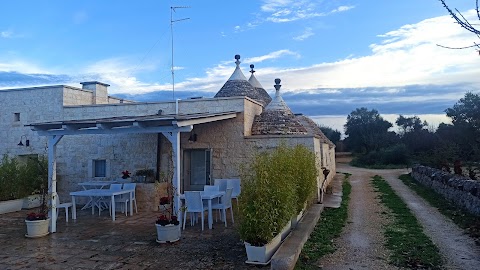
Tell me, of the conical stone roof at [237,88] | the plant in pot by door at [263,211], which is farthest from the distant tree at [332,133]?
the plant in pot by door at [263,211]

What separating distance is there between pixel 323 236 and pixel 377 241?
3.60 ft

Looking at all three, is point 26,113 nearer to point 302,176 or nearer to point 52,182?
point 52,182

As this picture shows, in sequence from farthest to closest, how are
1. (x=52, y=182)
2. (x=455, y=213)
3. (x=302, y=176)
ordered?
(x=455, y=213)
(x=52, y=182)
(x=302, y=176)

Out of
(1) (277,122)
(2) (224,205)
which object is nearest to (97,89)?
(1) (277,122)

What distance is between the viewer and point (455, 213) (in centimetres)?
1070

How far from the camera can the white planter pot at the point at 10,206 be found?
39.7 feet

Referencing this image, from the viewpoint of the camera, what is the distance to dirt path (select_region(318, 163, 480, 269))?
6.31 m

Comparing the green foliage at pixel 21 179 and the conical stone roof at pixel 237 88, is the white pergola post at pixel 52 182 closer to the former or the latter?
the green foliage at pixel 21 179

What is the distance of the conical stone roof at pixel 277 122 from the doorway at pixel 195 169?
2.02 meters

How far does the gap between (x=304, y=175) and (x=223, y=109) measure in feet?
15.6

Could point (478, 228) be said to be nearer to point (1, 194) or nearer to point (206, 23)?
point (206, 23)

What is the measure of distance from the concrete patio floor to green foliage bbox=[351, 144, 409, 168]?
2975cm

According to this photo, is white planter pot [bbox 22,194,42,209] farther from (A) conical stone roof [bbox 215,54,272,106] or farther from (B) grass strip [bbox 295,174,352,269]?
(B) grass strip [bbox 295,174,352,269]

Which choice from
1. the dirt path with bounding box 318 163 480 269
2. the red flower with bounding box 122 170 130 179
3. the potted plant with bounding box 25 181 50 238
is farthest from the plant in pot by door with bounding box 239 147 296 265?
the red flower with bounding box 122 170 130 179
